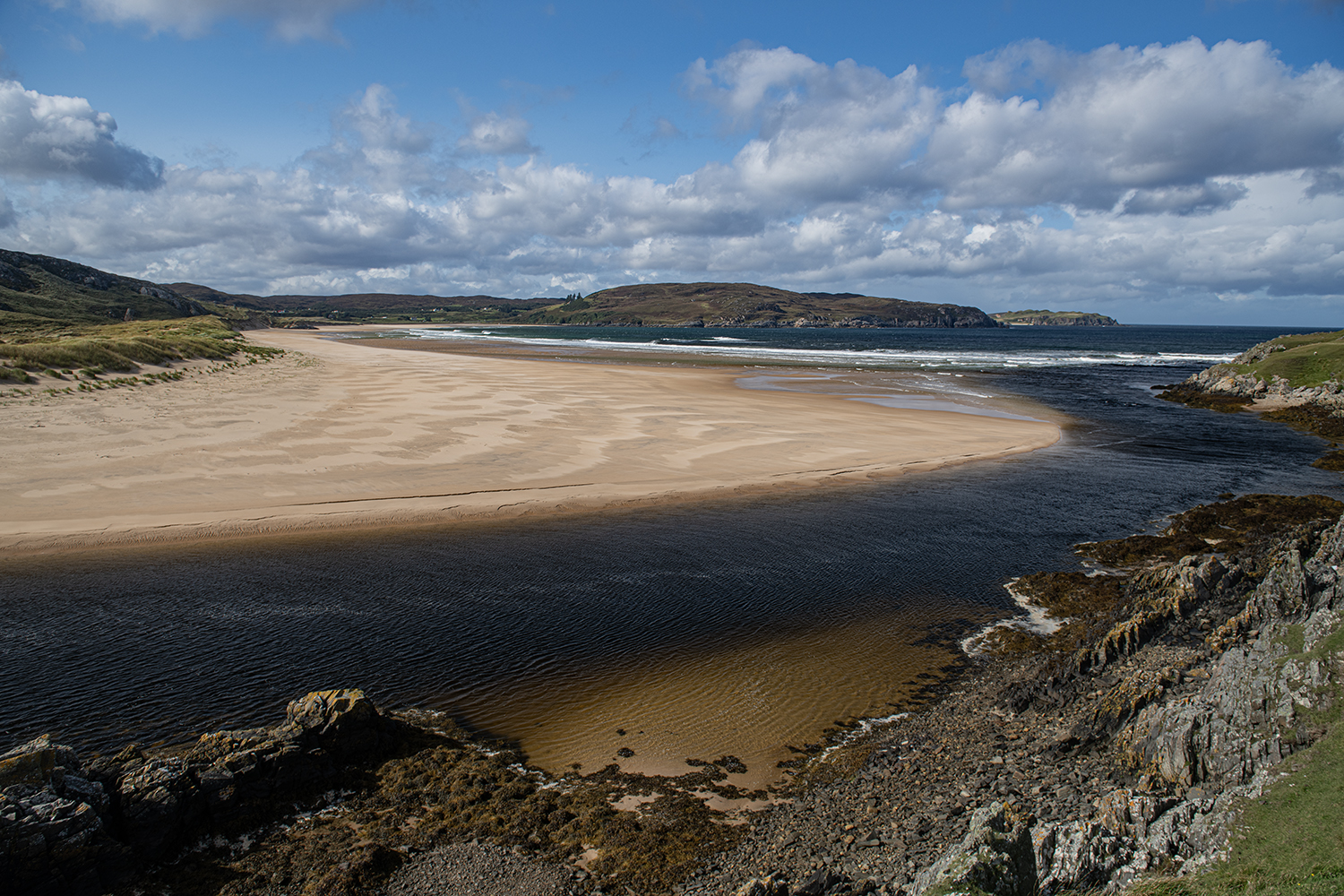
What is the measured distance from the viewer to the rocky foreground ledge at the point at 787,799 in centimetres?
584

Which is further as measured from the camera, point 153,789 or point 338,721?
point 338,721

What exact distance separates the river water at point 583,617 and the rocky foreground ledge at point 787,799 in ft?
3.60

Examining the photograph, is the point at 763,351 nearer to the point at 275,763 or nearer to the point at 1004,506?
the point at 1004,506

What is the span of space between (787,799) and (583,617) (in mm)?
5999

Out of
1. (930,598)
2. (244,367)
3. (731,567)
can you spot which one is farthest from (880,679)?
(244,367)

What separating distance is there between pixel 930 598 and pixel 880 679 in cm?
388

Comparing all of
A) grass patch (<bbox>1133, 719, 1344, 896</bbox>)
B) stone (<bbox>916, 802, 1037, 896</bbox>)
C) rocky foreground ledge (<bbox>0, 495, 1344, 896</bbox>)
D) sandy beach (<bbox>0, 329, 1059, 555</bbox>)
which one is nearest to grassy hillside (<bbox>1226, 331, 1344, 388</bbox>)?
sandy beach (<bbox>0, 329, 1059, 555</bbox>)

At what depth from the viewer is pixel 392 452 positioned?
23922 millimetres

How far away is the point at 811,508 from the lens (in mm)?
20125

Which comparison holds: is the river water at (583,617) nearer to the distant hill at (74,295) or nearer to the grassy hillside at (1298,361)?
the grassy hillside at (1298,361)

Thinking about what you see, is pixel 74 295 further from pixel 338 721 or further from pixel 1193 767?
pixel 1193 767

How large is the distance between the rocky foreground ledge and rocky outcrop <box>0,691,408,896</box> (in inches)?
0.7

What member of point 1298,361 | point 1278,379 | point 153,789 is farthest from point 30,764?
point 1298,361

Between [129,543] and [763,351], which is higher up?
[763,351]
